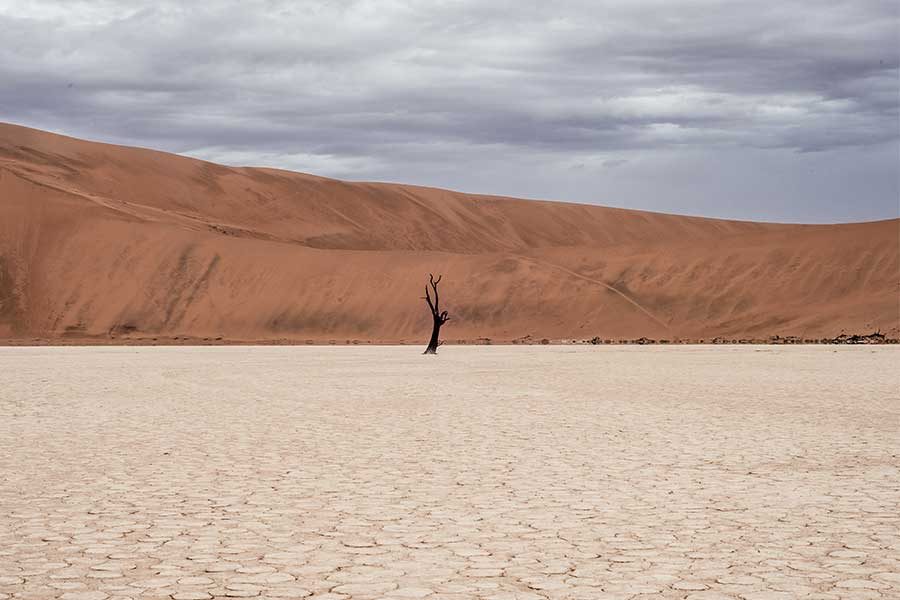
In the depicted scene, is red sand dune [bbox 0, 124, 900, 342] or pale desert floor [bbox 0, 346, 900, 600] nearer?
pale desert floor [bbox 0, 346, 900, 600]

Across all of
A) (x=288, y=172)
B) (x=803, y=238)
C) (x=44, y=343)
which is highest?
(x=288, y=172)

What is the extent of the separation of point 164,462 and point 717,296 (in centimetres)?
6306

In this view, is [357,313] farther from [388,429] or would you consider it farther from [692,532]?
[692,532]

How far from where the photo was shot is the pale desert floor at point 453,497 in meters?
6.21

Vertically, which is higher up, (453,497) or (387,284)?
(387,284)

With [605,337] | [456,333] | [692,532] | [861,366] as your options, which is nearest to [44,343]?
[456,333]

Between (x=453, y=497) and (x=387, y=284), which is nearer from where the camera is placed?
(x=453, y=497)

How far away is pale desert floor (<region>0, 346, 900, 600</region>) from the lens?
20.4 ft

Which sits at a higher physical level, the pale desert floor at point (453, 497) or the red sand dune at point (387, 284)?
the red sand dune at point (387, 284)

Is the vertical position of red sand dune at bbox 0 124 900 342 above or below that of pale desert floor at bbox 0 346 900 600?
above

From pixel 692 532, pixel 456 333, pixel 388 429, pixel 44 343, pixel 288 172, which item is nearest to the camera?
pixel 692 532

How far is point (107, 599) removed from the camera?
18.9 ft

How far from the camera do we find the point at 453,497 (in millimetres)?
9047

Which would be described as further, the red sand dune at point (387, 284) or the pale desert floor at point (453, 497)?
the red sand dune at point (387, 284)
